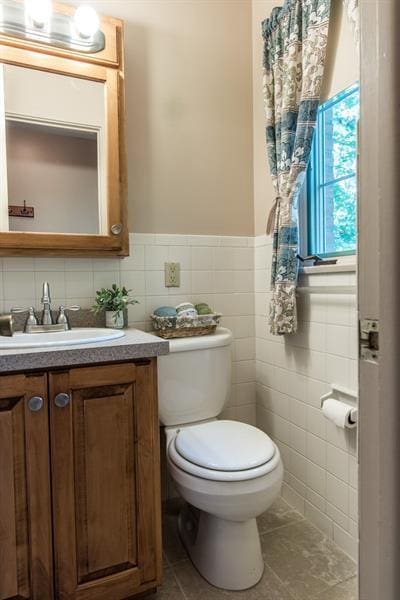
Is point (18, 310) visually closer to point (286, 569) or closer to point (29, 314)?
point (29, 314)

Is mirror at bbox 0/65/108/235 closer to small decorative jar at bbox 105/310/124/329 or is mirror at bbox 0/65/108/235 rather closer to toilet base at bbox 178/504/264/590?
small decorative jar at bbox 105/310/124/329

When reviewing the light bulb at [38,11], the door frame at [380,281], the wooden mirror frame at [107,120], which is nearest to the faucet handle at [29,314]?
the wooden mirror frame at [107,120]

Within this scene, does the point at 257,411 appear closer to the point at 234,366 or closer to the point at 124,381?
the point at 234,366

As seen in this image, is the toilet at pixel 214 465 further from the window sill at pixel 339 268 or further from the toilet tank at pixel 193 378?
the window sill at pixel 339 268

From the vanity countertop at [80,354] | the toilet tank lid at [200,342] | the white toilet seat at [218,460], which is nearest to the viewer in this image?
the vanity countertop at [80,354]

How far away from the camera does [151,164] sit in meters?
1.67

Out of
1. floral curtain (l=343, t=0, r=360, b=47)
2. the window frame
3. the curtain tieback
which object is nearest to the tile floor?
the window frame

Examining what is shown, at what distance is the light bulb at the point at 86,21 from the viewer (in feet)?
4.56

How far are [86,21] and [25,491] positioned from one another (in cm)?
158

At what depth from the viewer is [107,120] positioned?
1.50 metres

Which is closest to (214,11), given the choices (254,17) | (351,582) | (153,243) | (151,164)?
(254,17)

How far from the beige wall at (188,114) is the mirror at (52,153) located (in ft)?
0.58

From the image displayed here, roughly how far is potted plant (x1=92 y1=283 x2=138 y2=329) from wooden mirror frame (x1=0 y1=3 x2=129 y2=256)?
16 centimetres

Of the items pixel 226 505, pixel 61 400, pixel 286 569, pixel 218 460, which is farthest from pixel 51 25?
pixel 286 569
